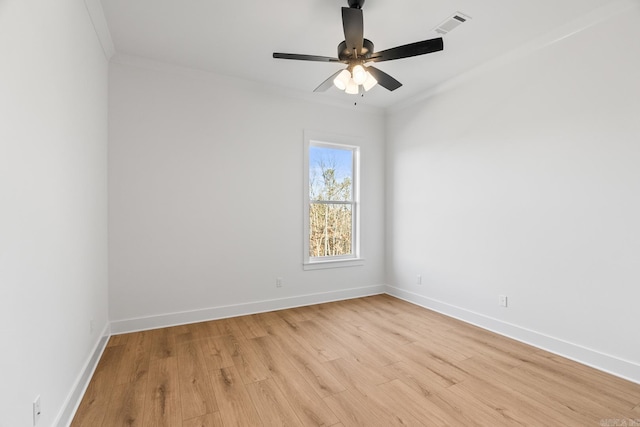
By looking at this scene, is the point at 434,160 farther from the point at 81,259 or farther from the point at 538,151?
the point at 81,259

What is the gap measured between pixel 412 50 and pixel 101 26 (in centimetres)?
262

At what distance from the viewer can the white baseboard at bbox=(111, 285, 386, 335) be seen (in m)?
3.13

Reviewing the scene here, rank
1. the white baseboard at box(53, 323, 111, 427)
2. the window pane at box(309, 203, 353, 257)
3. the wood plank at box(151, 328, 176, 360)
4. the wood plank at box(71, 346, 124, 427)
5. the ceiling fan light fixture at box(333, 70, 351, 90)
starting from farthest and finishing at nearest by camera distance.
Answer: the window pane at box(309, 203, 353, 257) → the wood plank at box(151, 328, 176, 360) → the ceiling fan light fixture at box(333, 70, 351, 90) → the wood plank at box(71, 346, 124, 427) → the white baseboard at box(53, 323, 111, 427)

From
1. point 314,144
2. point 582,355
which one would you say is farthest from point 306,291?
point 582,355

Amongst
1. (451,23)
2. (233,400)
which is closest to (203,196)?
(233,400)

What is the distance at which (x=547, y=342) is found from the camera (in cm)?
274

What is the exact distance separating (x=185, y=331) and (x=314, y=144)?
285 centimetres

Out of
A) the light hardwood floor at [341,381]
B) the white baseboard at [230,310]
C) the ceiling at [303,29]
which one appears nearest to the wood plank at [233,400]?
the light hardwood floor at [341,381]

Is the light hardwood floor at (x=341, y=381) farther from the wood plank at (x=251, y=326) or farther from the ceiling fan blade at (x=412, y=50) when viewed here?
the ceiling fan blade at (x=412, y=50)

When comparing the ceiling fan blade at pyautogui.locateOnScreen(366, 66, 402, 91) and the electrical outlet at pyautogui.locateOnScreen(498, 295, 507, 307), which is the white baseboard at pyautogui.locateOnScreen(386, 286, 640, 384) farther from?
the ceiling fan blade at pyautogui.locateOnScreen(366, 66, 402, 91)

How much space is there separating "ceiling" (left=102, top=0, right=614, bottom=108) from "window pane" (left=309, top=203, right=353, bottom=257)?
1.84 metres

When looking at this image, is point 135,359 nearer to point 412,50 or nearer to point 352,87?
point 352,87

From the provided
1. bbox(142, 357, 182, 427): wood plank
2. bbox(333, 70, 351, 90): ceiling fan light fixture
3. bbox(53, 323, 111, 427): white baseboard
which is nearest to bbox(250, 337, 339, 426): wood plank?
bbox(142, 357, 182, 427): wood plank

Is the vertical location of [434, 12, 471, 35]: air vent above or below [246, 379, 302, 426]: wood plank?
above
